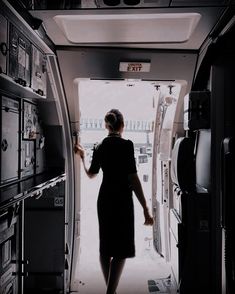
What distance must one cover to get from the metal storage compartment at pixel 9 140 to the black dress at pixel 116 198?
31.5 inches

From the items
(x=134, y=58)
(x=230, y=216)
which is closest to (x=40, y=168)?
(x=134, y=58)

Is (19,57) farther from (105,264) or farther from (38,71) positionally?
(105,264)

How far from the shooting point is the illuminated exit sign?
334cm

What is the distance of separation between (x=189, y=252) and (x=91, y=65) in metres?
1.91

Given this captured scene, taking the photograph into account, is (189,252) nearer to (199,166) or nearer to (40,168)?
(199,166)

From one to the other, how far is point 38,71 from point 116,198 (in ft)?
4.15

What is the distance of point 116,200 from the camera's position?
311 centimetres

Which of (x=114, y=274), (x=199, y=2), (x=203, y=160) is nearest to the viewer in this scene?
(x=199, y=2)

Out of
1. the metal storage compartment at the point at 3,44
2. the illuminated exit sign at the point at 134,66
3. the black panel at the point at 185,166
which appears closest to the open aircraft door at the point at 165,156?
the illuminated exit sign at the point at 134,66

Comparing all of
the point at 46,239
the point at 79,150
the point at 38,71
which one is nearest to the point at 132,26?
the point at 38,71

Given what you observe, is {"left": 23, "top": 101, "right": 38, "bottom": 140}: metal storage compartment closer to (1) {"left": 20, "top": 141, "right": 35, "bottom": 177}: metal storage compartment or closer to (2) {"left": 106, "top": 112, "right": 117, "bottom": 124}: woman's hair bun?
(1) {"left": 20, "top": 141, "right": 35, "bottom": 177}: metal storage compartment

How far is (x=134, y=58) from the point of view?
332 cm

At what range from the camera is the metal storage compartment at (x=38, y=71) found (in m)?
2.65

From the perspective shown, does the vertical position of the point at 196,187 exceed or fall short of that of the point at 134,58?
it falls short
